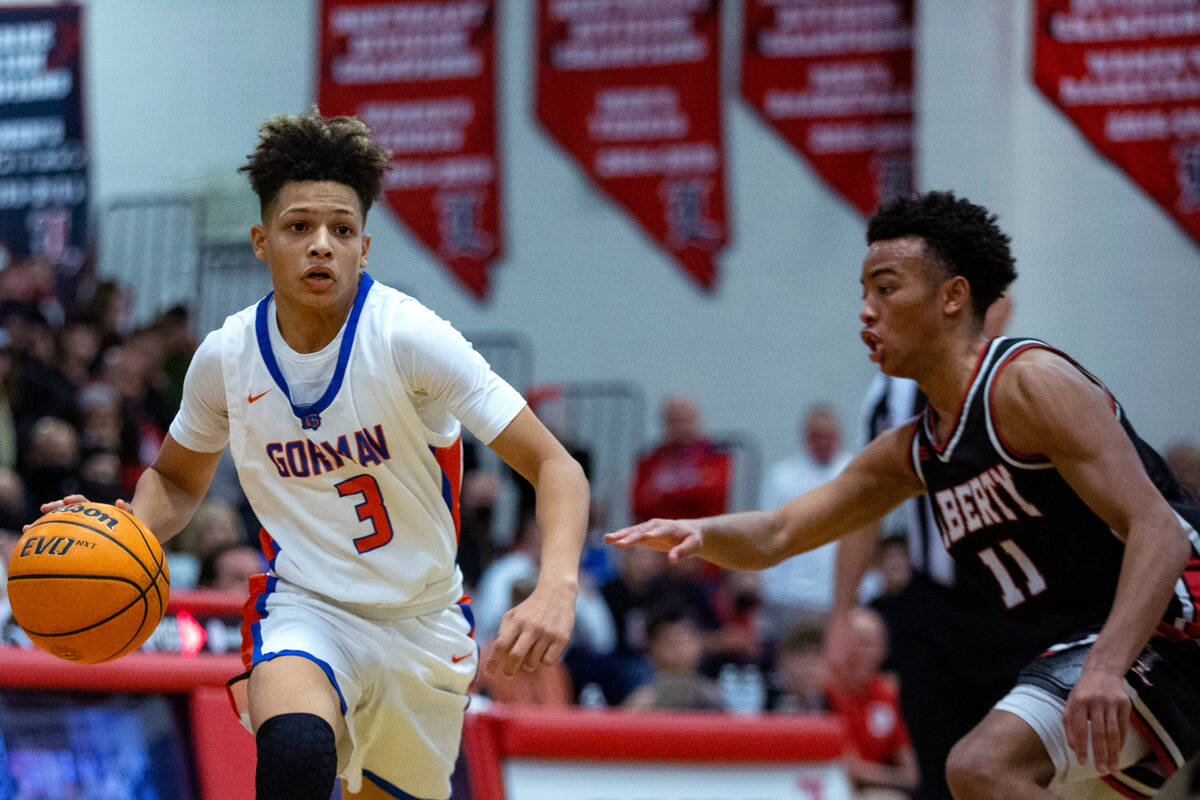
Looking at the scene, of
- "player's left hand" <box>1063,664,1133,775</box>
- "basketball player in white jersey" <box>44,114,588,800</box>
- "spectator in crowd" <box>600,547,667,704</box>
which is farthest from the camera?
"spectator in crowd" <box>600,547,667,704</box>

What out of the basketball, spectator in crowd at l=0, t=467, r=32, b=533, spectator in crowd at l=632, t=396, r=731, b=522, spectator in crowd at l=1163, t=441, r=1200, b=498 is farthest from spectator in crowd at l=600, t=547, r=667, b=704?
the basketball

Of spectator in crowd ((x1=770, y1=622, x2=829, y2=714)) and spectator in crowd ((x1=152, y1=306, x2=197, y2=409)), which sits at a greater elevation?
spectator in crowd ((x1=152, y1=306, x2=197, y2=409))

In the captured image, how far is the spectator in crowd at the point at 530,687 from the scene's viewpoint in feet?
23.5

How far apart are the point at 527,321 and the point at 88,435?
4.95 m

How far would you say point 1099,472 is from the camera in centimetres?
340

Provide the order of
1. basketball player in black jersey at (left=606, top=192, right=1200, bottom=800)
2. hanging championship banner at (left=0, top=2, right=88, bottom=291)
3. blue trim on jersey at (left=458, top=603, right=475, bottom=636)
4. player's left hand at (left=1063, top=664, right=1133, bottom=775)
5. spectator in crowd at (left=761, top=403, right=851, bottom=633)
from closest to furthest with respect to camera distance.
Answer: player's left hand at (left=1063, top=664, right=1133, bottom=775), basketball player in black jersey at (left=606, top=192, right=1200, bottom=800), blue trim on jersey at (left=458, top=603, right=475, bottom=636), spectator in crowd at (left=761, top=403, right=851, bottom=633), hanging championship banner at (left=0, top=2, right=88, bottom=291)

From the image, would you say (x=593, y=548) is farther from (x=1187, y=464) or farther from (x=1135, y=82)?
(x=1135, y=82)

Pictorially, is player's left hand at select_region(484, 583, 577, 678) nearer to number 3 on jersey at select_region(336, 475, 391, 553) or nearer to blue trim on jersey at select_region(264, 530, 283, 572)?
number 3 on jersey at select_region(336, 475, 391, 553)

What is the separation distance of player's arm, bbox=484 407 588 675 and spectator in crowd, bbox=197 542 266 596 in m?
3.84

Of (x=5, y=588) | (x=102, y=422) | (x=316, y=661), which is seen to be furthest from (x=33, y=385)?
(x=316, y=661)

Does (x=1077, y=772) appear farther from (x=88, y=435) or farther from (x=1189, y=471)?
(x=1189, y=471)

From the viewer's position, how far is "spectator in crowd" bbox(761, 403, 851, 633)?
10.2 meters

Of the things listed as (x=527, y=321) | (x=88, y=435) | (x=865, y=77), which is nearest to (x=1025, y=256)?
(x=865, y=77)

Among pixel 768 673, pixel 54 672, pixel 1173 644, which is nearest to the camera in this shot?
pixel 1173 644
